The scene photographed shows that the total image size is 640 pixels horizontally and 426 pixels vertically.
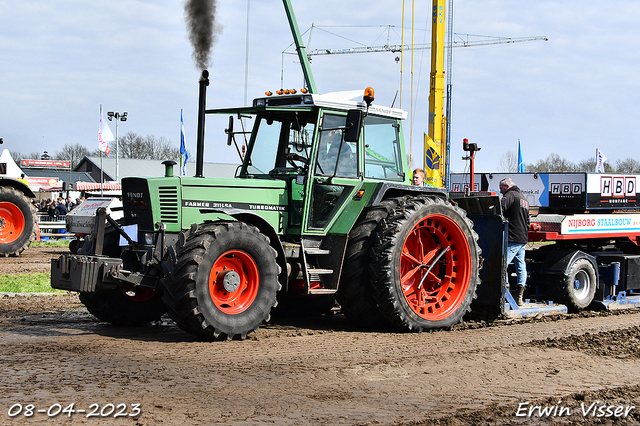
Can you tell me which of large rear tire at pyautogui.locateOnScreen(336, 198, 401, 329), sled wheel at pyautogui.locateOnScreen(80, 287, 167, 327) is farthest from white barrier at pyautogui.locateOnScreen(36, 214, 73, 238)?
large rear tire at pyautogui.locateOnScreen(336, 198, 401, 329)

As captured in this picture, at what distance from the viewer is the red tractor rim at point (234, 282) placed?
657 cm

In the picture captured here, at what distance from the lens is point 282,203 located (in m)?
7.43

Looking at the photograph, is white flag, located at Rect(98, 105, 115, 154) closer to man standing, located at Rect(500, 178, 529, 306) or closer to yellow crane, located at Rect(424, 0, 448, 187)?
yellow crane, located at Rect(424, 0, 448, 187)

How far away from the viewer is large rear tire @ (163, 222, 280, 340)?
625cm

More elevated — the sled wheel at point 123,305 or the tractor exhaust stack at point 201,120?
the tractor exhaust stack at point 201,120

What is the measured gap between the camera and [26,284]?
11.3 m

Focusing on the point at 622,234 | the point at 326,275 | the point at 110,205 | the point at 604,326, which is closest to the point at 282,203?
the point at 326,275

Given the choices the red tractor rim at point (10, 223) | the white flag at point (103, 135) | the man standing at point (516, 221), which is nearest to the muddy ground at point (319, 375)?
the man standing at point (516, 221)

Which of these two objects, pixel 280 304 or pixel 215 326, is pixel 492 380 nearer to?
pixel 215 326

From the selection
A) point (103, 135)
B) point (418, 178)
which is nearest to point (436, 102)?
point (418, 178)

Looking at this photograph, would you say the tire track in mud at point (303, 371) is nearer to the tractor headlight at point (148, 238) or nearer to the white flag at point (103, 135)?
the tractor headlight at point (148, 238)

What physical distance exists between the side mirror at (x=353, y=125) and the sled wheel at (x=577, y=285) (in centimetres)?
416

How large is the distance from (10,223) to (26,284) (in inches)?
239

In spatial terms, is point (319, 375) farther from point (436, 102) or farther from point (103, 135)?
point (103, 135)
